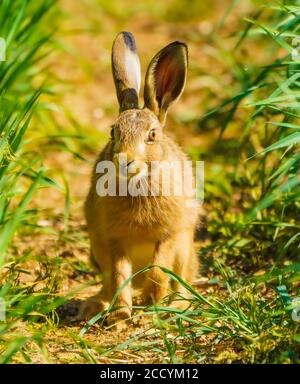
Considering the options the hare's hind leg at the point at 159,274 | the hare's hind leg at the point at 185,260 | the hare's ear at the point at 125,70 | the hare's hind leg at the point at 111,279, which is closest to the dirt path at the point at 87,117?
the hare's hind leg at the point at 111,279

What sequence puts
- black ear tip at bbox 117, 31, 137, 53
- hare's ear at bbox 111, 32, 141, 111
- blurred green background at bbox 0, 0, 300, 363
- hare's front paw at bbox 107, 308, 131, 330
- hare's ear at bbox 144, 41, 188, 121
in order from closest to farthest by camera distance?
blurred green background at bbox 0, 0, 300, 363 < hare's front paw at bbox 107, 308, 131, 330 < hare's ear at bbox 144, 41, 188, 121 < hare's ear at bbox 111, 32, 141, 111 < black ear tip at bbox 117, 31, 137, 53

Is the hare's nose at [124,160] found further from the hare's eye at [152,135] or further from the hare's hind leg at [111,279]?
the hare's hind leg at [111,279]

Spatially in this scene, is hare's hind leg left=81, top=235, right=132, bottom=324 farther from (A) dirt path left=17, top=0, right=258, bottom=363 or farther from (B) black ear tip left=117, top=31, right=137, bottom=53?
(B) black ear tip left=117, top=31, right=137, bottom=53

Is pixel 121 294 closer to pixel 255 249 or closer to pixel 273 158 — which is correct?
pixel 255 249

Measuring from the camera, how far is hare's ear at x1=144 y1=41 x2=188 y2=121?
529 cm

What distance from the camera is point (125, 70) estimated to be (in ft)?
18.0

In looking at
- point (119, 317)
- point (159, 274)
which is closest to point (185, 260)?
point (159, 274)

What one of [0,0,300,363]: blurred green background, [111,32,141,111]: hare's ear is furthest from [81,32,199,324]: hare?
[0,0,300,363]: blurred green background

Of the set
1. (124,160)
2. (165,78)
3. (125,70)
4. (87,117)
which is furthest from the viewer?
(87,117)

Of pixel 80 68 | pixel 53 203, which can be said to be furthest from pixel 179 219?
pixel 80 68

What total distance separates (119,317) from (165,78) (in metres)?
1.48

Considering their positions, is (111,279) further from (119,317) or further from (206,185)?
(206,185)

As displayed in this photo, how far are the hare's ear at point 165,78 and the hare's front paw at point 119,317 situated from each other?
3.94ft

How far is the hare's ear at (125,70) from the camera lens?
5428 millimetres
